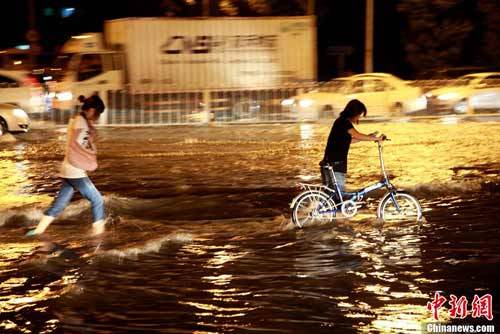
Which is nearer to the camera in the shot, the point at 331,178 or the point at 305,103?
the point at 331,178

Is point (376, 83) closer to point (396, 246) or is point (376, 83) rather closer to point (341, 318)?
point (396, 246)

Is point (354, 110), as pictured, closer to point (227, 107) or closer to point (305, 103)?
point (305, 103)

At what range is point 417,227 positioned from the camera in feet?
32.8

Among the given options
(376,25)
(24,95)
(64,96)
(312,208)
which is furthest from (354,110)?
(376,25)

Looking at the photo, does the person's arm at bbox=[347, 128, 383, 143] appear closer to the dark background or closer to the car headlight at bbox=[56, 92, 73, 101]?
the car headlight at bbox=[56, 92, 73, 101]

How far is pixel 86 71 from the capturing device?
2591 centimetres

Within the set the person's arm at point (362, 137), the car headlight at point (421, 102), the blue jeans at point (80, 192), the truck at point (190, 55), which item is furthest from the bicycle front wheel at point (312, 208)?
the truck at point (190, 55)

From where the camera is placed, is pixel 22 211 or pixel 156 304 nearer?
pixel 156 304

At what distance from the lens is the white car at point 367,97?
25.4m

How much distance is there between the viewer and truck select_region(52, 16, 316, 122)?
26172 mm

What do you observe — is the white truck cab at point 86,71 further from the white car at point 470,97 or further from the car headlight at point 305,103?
the white car at point 470,97

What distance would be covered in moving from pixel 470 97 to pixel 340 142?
16.6 meters

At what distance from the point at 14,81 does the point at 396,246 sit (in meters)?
18.9


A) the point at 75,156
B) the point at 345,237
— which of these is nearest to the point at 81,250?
the point at 75,156
